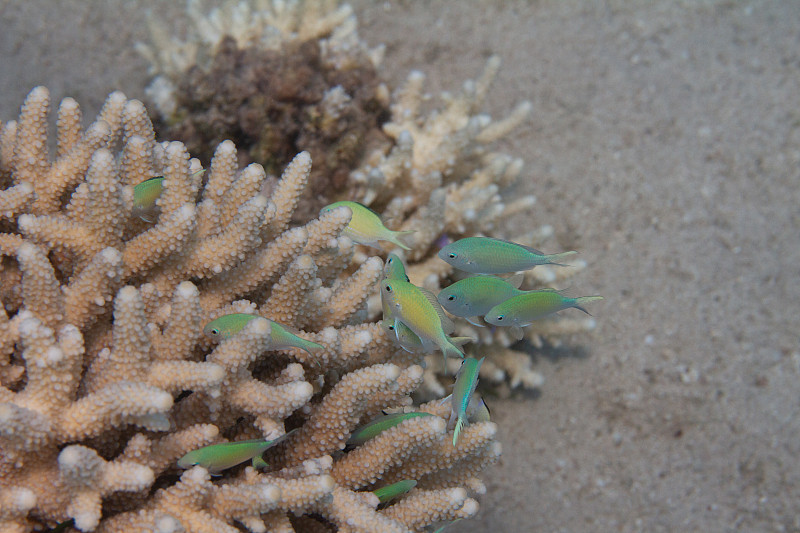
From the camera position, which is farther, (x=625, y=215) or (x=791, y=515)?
(x=625, y=215)

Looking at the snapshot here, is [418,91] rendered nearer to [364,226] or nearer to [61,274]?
[364,226]

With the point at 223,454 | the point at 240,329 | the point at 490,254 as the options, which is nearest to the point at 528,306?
the point at 490,254

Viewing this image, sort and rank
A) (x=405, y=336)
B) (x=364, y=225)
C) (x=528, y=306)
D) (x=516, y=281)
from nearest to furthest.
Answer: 1. (x=405, y=336)
2. (x=528, y=306)
3. (x=516, y=281)
4. (x=364, y=225)

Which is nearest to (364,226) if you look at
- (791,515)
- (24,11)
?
(791,515)

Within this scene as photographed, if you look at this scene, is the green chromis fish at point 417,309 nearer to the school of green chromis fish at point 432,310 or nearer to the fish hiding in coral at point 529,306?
the school of green chromis fish at point 432,310

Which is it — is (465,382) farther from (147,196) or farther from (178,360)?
(147,196)

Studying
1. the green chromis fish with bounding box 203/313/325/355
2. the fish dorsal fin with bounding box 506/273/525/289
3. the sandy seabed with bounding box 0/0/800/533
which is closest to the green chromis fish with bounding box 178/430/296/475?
the green chromis fish with bounding box 203/313/325/355
